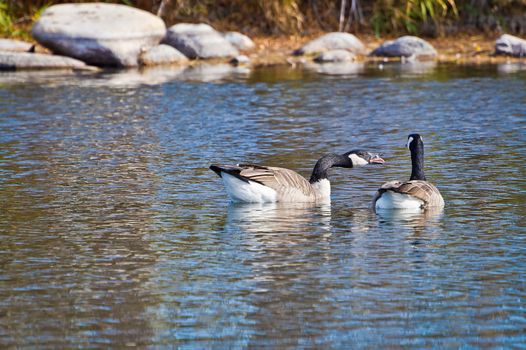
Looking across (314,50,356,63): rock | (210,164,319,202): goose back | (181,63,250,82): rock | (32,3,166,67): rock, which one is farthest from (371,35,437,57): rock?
(210,164,319,202): goose back

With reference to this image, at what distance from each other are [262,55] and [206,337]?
1052 inches

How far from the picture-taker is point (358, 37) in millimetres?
36688

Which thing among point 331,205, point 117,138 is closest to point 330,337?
point 331,205

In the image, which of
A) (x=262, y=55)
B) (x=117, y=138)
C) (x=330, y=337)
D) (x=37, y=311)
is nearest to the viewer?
(x=330, y=337)

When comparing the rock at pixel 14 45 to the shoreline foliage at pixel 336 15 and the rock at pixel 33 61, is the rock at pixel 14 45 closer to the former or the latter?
the rock at pixel 33 61

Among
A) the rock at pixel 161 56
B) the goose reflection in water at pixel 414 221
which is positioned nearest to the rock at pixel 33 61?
the rock at pixel 161 56

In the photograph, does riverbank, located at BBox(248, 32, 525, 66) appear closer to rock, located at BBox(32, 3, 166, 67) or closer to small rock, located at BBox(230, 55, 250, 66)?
small rock, located at BBox(230, 55, 250, 66)

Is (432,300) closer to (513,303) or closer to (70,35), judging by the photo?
(513,303)

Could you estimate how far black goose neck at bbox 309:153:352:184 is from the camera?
14000 mm

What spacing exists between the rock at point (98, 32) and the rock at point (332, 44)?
13.9ft

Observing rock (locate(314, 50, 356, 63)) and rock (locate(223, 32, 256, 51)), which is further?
rock (locate(223, 32, 256, 51))

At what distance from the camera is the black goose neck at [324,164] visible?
1400 cm

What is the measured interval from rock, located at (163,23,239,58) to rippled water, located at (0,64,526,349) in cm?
1002

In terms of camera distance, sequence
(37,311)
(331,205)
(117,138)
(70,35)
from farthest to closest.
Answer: (70,35), (117,138), (331,205), (37,311)
